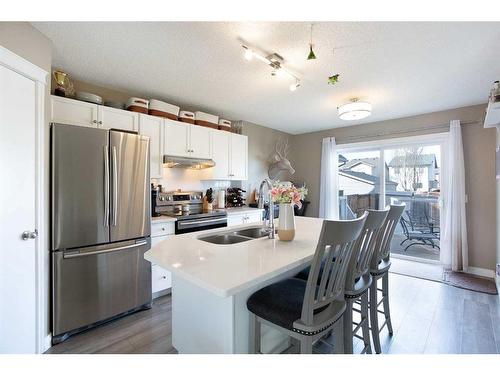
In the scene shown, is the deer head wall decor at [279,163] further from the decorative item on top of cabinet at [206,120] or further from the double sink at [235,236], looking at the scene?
the double sink at [235,236]

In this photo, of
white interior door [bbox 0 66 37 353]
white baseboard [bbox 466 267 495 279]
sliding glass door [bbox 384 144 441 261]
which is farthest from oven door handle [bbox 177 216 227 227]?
white baseboard [bbox 466 267 495 279]

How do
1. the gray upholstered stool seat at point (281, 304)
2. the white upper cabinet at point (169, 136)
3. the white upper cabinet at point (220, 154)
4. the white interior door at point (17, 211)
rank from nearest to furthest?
the gray upholstered stool seat at point (281, 304)
the white interior door at point (17, 211)
the white upper cabinet at point (169, 136)
the white upper cabinet at point (220, 154)

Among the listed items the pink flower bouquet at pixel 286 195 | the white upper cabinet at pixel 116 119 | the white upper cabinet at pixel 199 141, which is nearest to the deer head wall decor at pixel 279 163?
the white upper cabinet at pixel 199 141

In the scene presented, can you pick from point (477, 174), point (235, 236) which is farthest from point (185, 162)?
point (477, 174)

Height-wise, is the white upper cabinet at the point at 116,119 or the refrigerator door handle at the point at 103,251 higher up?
the white upper cabinet at the point at 116,119

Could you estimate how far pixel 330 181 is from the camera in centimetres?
486

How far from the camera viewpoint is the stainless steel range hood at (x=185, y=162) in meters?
3.12

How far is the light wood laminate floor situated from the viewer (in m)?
1.93

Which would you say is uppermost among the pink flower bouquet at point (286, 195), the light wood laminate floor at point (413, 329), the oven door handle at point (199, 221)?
the pink flower bouquet at point (286, 195)

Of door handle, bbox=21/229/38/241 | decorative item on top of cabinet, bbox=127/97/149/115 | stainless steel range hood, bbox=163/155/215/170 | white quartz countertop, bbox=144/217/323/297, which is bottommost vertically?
white quartz countertop, bbox=144/217/323/297

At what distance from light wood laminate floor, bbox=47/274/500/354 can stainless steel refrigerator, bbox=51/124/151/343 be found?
0.60 feet

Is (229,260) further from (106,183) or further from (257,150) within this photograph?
(257,150)

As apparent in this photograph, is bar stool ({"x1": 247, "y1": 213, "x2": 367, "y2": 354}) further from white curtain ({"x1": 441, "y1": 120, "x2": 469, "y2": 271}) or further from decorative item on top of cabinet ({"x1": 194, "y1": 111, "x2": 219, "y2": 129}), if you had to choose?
white curtain ({"x1": 441, "y1": 120, "x2": 469, "y2": 271})
